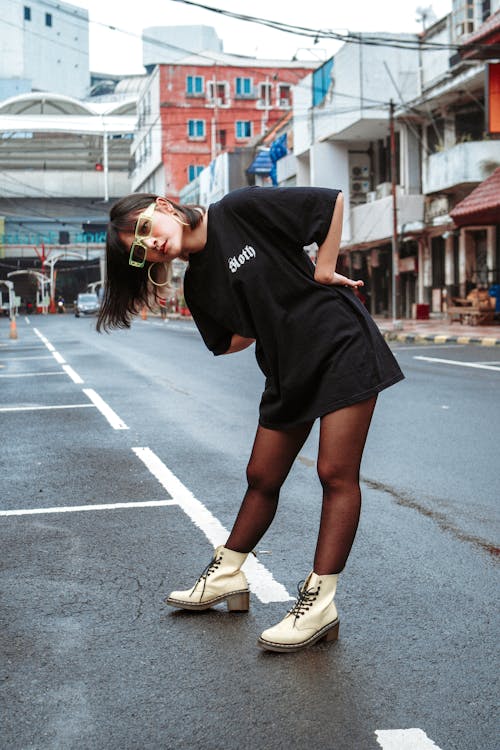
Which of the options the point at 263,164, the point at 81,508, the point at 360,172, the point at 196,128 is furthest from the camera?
the point at 196,128

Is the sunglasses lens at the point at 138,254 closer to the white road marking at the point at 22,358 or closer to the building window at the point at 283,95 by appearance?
the white road marking at the point at 22,358

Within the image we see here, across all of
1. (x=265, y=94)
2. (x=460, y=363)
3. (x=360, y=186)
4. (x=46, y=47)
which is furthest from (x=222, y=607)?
(x=46, y=47)

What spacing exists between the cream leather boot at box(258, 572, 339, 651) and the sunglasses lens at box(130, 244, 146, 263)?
1224 mm

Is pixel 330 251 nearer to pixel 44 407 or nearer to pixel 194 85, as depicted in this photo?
pixel 44 407

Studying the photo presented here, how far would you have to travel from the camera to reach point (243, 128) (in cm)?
8362

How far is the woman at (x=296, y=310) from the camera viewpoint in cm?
355

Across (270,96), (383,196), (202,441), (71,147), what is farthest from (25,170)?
(202,441)

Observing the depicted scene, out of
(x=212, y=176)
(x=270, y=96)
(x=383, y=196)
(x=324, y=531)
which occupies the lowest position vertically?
(x=324, y=531)

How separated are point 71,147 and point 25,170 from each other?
18.0 feet

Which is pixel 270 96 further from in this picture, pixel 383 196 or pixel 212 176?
pixel 383 196

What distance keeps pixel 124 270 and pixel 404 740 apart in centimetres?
183

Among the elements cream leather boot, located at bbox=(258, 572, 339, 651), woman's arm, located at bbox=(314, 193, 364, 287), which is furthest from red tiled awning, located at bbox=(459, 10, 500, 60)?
cream leather boot, located at bbox=(258, 572, 339, 651)

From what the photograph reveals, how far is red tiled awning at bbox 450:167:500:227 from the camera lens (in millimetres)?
28016

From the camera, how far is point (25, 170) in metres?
113
